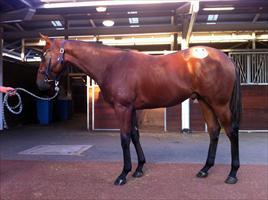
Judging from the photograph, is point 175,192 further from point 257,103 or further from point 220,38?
point 220,38

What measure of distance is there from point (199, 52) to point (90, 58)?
4.78ft

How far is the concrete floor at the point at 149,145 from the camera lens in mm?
6738

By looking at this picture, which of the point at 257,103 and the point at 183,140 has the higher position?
the point at 257,103

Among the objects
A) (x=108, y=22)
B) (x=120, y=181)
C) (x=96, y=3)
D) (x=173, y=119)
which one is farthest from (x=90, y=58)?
(x=108, y=22)

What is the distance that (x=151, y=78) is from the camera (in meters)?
5.02

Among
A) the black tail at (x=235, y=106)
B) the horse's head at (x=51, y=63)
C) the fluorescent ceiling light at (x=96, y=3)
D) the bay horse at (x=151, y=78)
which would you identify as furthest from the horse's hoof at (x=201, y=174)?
the fluorescent ceiling light at (x=96, y=3)

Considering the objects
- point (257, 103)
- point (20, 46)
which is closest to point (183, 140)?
point (257, 103)

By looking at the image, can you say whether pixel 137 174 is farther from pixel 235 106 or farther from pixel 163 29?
pixel 163 29

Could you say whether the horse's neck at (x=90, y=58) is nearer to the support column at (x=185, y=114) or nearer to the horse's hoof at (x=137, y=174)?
the horse's hoof at (x=137, y=174)

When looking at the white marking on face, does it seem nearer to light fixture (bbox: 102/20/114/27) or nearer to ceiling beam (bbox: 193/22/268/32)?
Answer: ceiling beam (bbox: 193/22/268/32)

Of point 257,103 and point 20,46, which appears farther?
point 20,46

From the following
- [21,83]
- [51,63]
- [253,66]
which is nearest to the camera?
[51,63]

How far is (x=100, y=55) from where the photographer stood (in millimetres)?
5152

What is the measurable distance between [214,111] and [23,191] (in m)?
2.62
